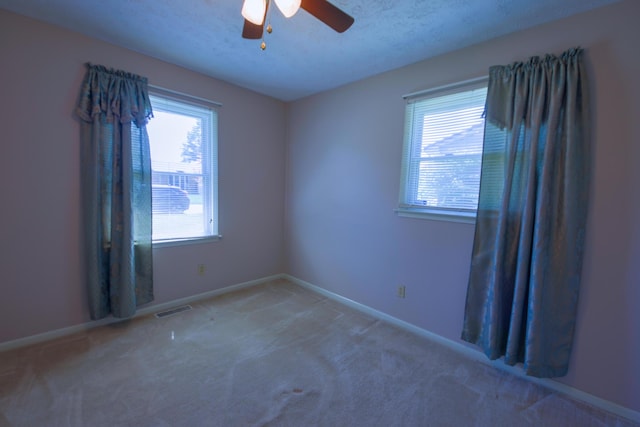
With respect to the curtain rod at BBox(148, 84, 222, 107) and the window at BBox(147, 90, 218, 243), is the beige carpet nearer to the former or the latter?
the window at BBox(147, 90, 218, 243)

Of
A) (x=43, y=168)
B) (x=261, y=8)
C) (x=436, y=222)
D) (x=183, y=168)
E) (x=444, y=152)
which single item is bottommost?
(x=436, y=222)

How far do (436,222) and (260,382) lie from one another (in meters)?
1.88

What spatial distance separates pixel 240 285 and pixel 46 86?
2601 mm

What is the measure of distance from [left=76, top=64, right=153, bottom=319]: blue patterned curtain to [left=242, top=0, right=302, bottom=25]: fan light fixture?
66.0 inches

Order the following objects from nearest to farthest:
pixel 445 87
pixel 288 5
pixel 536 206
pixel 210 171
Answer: pixel 288 5
pixel 536 206
pixel 445 87
pixel 210 171

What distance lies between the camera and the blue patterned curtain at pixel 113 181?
226 centimetres

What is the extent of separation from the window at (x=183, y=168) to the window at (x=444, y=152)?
212cm

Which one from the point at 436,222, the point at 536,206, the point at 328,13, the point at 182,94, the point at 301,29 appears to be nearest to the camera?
the point at 328,13

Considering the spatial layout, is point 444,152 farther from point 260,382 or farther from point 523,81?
point 260,382

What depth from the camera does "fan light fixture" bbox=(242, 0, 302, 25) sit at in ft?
3.93

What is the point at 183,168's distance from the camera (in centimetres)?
289

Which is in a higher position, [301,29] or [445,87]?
[301,29]

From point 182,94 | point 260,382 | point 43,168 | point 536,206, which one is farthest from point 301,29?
point 260,382

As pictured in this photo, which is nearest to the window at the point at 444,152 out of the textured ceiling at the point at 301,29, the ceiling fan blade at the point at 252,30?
the textured ceiling at the point at 301,29
